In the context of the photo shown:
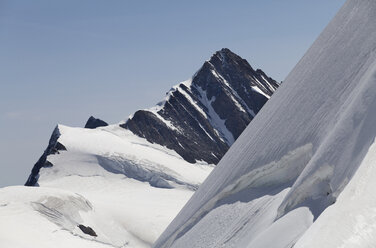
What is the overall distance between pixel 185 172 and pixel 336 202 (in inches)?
3327

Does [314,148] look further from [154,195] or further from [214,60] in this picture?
[214,60]

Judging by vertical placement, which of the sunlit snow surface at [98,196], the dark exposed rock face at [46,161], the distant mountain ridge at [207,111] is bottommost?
the dark exposed rock face at [46,161]

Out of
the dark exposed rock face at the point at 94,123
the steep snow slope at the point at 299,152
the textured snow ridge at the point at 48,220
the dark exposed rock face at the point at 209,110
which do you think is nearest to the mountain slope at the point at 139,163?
the textured snow ridge at the point at 48,220

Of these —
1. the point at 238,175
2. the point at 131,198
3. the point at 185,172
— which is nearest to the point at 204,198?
the point at 238,175

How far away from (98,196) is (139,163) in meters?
15.4

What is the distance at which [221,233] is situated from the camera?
10086 mm

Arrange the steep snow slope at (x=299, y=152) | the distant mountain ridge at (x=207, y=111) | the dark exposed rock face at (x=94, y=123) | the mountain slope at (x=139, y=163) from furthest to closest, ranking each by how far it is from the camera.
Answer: the dark exposed rock face at (x=94, y=123), the distant mountain ridge at (x=207, y=111), the mountain slope at (x=139, y=163), the steep snow slope at (x=299, y=152)

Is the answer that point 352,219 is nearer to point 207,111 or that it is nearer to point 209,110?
point 207,111

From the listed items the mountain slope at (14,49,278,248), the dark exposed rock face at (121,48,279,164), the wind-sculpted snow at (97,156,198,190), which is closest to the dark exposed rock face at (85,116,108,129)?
the mountain slope at (14,49,278,248)

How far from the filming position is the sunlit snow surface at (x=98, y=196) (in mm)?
43312

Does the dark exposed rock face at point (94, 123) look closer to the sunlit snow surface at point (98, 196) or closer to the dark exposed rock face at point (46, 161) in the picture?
the sunlit snow surface at point (98, 196)

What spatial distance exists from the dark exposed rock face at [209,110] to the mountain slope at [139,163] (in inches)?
11.7

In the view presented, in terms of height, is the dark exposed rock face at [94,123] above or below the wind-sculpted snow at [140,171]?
below

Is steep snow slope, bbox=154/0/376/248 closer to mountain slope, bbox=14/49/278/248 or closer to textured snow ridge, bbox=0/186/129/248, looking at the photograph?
textured snow ridge, bbox=0/186/129/248
